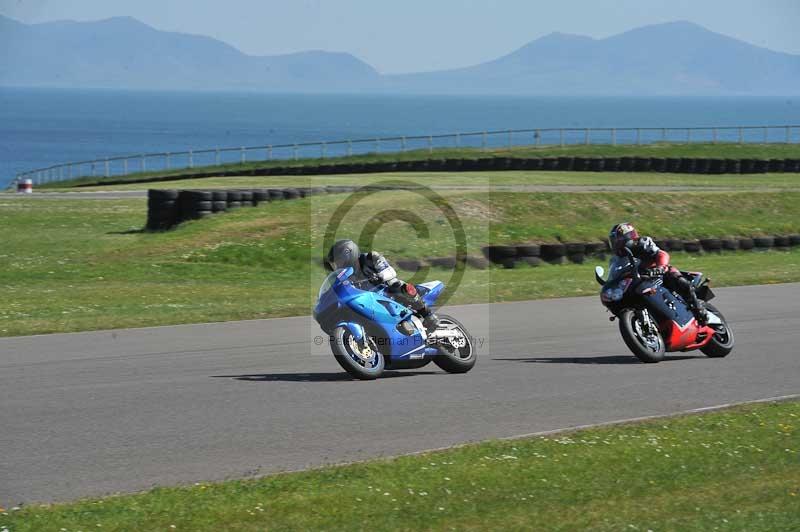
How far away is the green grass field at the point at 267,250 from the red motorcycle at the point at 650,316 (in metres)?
5.71

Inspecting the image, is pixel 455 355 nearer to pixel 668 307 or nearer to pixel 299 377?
pixel 299 377

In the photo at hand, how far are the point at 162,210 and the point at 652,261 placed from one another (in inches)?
638

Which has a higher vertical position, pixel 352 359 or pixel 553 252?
pixel 352 359

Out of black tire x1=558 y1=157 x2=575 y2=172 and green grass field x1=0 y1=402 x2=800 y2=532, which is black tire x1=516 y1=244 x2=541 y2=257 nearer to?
green grass field x1=0 y1=402 x2=800 y2=532

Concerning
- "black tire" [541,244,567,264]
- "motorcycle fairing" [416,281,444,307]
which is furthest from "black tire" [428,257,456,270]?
"motorcycle fairing" [416,281,444,307]

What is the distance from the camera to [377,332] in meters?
11.7

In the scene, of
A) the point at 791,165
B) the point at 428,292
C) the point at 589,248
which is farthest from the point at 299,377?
the point at 791,165

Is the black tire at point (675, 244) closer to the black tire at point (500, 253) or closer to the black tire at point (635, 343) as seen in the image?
→ the black tire at point (500, 253)

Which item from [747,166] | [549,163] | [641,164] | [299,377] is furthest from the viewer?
[549,163]

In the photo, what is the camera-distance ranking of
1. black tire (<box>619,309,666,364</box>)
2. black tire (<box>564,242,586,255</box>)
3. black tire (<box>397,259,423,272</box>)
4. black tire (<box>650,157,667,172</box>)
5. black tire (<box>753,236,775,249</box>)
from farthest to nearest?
black tire (<box>650,157,667,172</box>) → black tire (<box>753,236,775,249</box>) → black tire (<box>564,242,586,255</box>) → black tire (<box>397,259,423,272</box>) → black tire (<box>619,309,666,364</box>)

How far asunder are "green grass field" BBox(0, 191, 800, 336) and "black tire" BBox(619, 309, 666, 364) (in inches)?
231

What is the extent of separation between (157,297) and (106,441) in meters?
10.3

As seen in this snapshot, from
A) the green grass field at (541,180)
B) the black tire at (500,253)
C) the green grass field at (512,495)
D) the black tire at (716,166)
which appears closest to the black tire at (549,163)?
the green grass field at (541,180)

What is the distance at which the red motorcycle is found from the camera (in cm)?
1302
